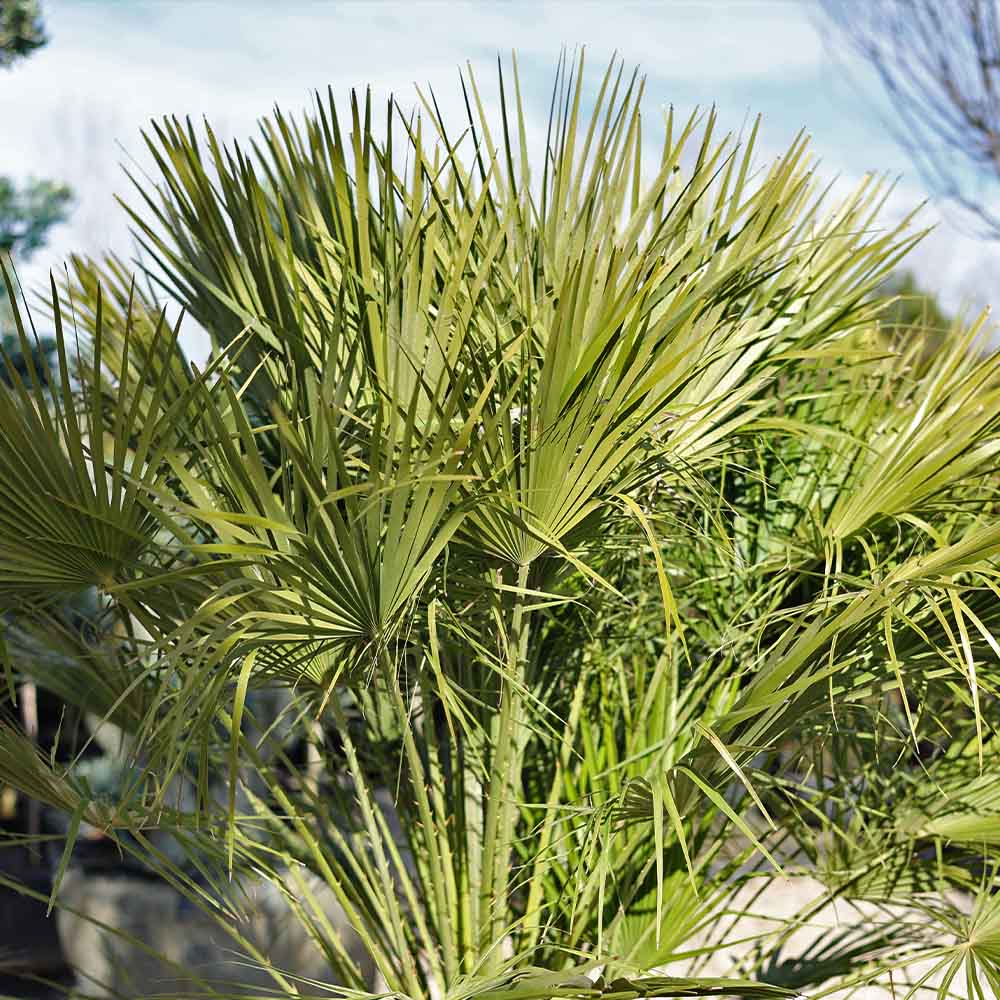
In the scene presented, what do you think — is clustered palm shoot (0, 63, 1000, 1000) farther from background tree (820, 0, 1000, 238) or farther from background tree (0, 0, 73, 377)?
background tree (820, 0, 1000, 238)

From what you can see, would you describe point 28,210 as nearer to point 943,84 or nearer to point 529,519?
point 529,519

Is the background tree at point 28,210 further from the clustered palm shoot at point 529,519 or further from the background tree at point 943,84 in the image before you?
the background tree at point 943,84

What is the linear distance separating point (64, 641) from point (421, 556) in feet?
2.65

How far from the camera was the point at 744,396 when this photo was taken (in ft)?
4.60

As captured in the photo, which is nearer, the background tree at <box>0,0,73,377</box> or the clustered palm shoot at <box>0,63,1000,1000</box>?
the clustered palm shoot at <box>0,63,1000,1000</box>

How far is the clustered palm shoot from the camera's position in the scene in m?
1.08

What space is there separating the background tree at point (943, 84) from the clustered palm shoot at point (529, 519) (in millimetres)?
5128

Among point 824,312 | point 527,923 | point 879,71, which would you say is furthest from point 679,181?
point 879,71

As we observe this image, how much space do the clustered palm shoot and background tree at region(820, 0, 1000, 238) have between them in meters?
5.13

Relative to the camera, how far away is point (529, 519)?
3.92 feet

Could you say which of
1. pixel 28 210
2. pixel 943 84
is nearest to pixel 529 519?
pixel 28 210

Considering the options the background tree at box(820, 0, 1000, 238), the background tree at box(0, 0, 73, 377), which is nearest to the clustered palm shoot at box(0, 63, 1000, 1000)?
the background tree at box(0, 0, 73, 377)

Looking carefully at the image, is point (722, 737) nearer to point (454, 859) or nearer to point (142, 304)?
point (454, 859)

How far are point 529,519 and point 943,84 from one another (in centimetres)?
618
